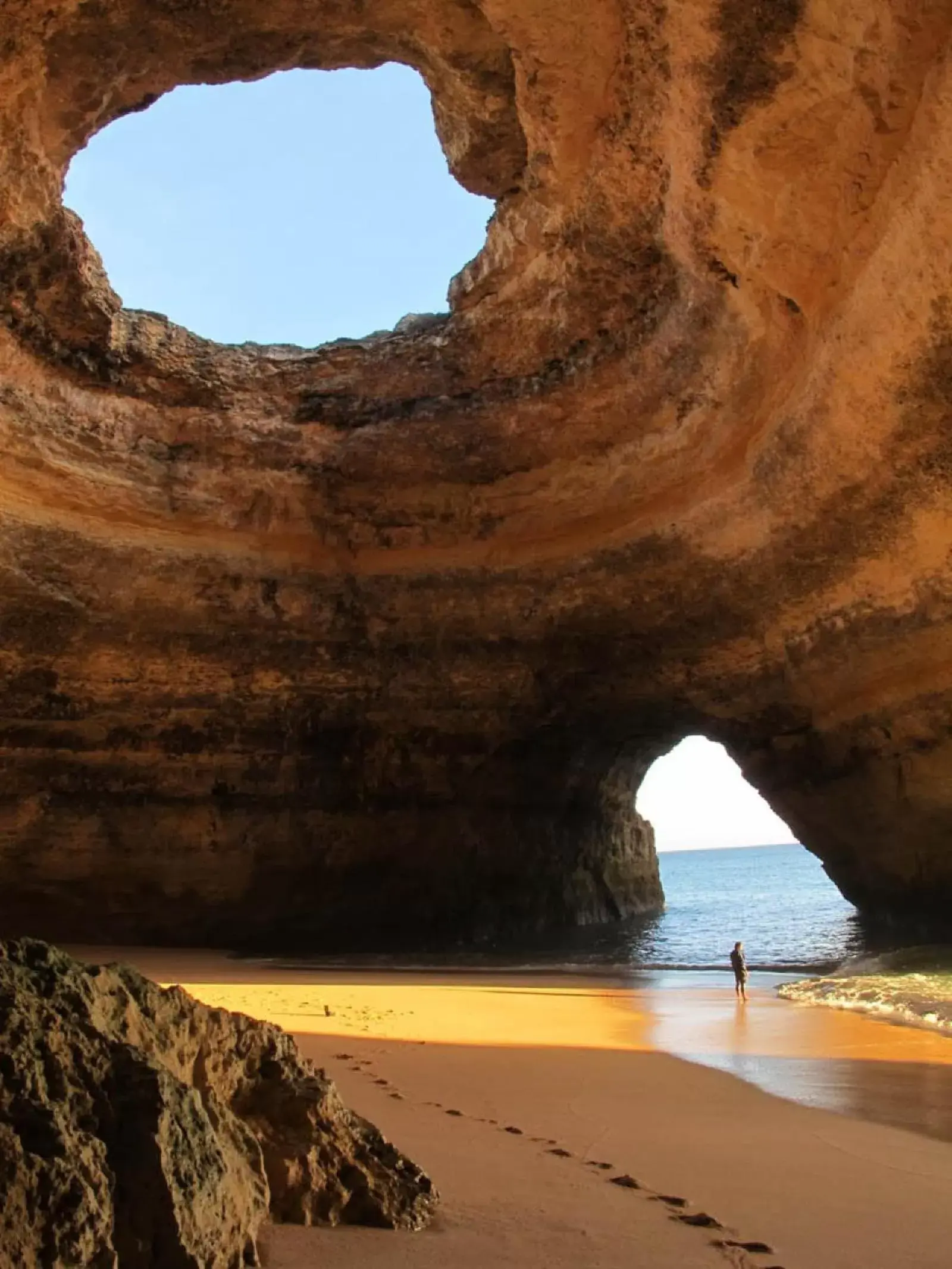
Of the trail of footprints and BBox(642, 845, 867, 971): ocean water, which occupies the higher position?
the trail of footprints

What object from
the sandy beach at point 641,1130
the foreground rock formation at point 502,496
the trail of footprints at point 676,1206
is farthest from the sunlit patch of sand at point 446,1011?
the foreground rock formation at point 502,496

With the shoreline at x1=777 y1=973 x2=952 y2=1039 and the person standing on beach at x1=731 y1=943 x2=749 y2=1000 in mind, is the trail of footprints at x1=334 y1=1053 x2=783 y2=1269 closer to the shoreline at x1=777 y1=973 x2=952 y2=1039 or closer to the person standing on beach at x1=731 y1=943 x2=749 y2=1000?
the shoreline at x1=777 y1=973 x2=952 y2=1039

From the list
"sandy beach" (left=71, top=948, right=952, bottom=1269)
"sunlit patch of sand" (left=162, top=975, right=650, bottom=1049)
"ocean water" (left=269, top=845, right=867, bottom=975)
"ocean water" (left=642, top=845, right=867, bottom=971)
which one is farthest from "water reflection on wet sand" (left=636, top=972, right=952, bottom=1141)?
"ocean water" (left=642, top=845, right=867, bottom=971)

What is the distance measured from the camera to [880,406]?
299 inches

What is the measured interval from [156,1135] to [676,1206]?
135 centimetres

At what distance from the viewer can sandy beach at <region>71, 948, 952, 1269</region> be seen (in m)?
2.12

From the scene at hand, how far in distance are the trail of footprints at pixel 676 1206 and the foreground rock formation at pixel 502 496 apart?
17.7ft

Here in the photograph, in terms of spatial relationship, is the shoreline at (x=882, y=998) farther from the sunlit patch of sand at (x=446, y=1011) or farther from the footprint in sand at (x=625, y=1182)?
the footprint in sand at (x=625, y=1182)

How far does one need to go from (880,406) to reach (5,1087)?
7491 millimetres

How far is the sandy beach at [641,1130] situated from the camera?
2.12 meters

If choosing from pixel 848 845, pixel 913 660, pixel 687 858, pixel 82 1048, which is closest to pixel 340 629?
pixel 913 660

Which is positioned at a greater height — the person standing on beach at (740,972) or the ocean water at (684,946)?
the person standing on beach at (740,972)

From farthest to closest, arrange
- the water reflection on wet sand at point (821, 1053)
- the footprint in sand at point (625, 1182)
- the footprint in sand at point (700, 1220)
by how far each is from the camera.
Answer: the water reflection on wet sand at point (821, 1053)
the footprint in sand at point (625, 1182)
the footprint in sand at point (700, 1220)

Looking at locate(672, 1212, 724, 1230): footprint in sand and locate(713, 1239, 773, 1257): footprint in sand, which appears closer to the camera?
locate(713, 1239, 773, 1257): footprint in sand
